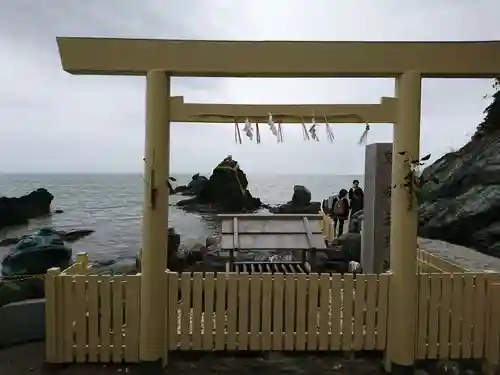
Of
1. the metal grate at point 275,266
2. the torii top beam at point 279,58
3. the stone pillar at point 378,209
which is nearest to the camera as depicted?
the torii top beam at point 279,58

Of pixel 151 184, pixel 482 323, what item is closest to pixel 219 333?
pixel 151 184

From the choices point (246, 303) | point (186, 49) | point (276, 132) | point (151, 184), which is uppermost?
point (186, 49)

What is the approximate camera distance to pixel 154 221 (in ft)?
16.3

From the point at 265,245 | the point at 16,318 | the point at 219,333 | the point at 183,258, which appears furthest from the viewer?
the point at 183,258

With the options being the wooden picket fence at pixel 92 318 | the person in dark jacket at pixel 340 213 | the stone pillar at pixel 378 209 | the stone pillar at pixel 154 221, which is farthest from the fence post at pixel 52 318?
the person in dark jacket at pixel 340 213

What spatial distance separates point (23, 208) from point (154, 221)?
143 feet

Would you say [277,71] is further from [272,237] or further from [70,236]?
[70,236]

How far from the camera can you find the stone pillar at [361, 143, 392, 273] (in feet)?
26.1

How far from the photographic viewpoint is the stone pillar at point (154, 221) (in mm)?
4879

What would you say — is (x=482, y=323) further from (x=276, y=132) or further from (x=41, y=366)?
(x=41, y=366)

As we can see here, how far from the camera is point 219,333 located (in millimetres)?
5156

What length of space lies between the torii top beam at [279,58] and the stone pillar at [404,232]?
27 cm

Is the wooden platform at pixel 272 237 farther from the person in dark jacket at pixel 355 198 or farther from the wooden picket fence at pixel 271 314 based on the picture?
the wooden picket fence at pixel 271 314

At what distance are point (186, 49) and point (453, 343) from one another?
14.6ft
